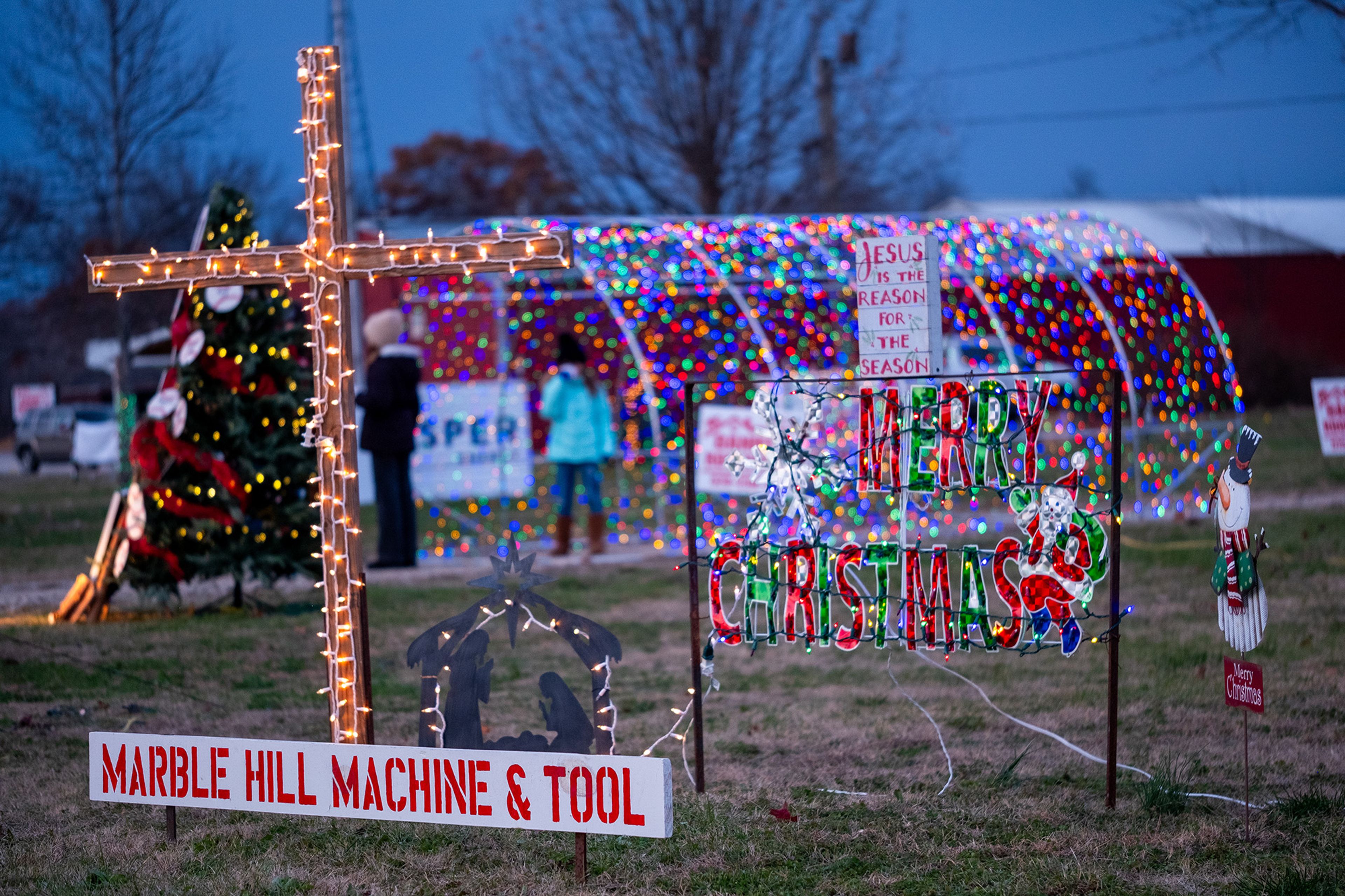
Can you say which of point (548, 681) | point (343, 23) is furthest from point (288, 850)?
point (343, 23)

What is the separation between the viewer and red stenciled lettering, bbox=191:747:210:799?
398 cm

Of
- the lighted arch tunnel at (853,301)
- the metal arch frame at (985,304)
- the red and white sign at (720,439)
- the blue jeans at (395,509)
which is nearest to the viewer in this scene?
the blue jeans at (395,509)

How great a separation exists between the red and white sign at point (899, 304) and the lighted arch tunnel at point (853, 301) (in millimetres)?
4766

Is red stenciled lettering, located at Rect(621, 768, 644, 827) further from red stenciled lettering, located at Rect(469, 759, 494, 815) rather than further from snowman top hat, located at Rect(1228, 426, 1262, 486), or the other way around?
snowman top hat, located at Rect(1228, 426, 1262, 486)

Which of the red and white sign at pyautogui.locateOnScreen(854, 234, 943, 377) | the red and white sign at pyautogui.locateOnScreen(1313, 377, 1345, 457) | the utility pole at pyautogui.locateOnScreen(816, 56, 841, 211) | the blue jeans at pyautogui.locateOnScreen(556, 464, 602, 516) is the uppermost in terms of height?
the utility pole at pyautogui.locateOnScreen(816, 56, 841, 211)

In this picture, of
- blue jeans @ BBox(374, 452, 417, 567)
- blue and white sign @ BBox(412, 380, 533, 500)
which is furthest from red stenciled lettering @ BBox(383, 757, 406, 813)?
blue and white sign @ BBox(412, 380, 533, 500)

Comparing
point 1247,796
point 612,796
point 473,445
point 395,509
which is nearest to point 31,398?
point 473,445

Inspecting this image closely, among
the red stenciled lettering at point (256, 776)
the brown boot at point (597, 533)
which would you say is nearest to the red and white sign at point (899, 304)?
the red stenciled lettering at point (256, 776)

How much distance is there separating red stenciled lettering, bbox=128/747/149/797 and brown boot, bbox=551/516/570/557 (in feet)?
21.6

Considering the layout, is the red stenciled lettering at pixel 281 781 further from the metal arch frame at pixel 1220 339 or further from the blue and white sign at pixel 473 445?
the blue and white sign at pixel 473 445

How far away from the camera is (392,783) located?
382 centimetres

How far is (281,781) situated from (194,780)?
291 mm

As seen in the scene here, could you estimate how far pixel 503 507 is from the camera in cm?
1473

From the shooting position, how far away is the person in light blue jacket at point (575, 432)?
10414 millimetres
